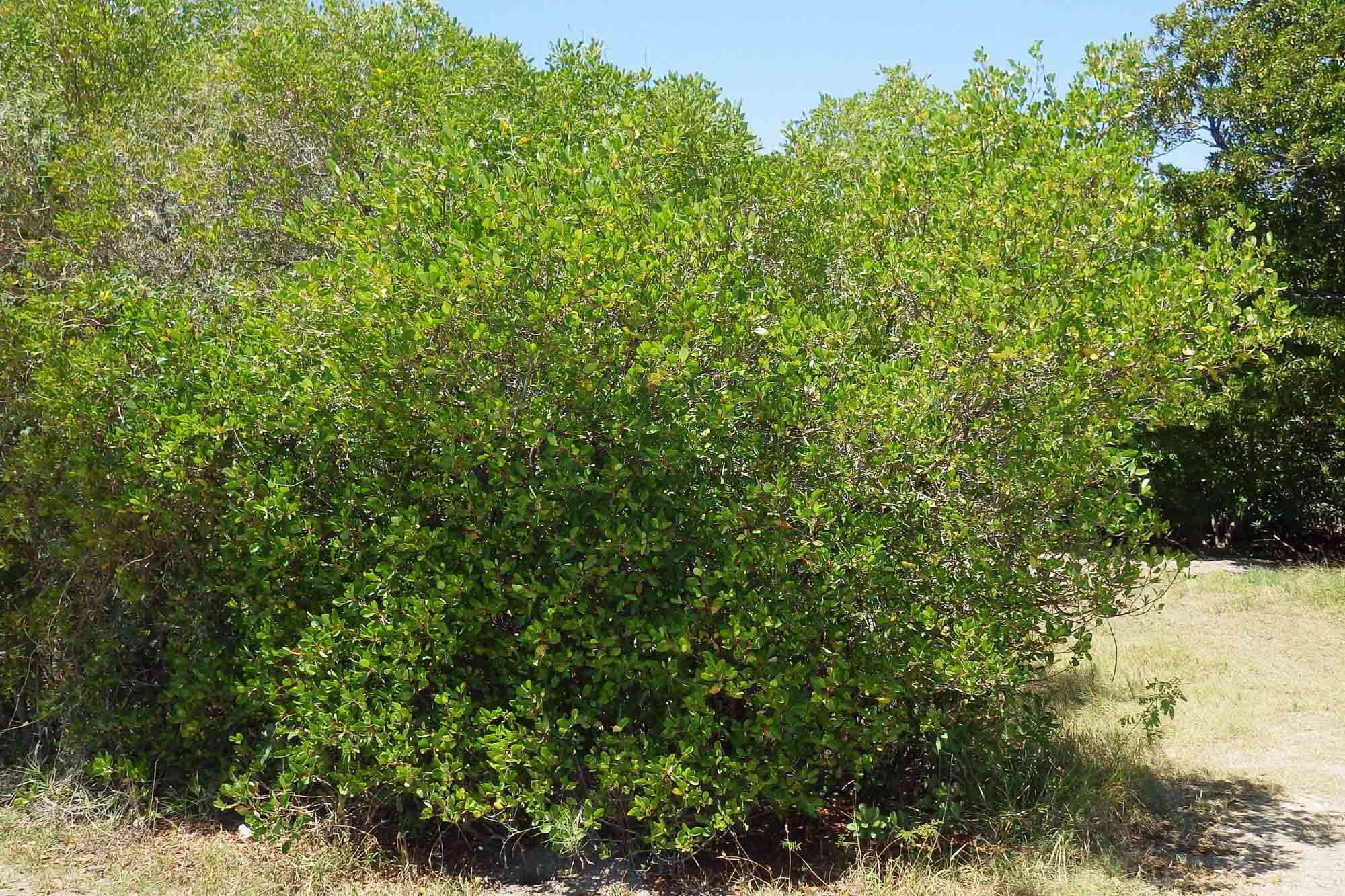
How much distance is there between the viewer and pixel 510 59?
341 inches

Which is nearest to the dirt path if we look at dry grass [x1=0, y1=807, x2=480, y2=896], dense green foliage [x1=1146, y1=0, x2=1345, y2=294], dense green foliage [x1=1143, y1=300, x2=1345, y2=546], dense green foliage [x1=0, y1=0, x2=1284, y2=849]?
dense green foliage [x1=0, y1=0, x2=1284, y2=849]

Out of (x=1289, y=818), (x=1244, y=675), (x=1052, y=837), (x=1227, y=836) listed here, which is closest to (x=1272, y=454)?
(x=1244, y=675)

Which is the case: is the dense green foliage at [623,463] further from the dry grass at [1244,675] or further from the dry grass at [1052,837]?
the dry grass at [1244,675]

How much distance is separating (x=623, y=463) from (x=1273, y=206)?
41.5 feet

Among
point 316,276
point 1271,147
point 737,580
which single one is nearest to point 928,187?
point 737,580

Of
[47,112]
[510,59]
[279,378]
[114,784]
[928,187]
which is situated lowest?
[114,784]

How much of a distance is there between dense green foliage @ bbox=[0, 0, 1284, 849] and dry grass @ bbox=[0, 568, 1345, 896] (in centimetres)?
36

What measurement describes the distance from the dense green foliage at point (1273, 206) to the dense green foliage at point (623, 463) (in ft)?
28.6

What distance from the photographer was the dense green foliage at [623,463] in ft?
18.1

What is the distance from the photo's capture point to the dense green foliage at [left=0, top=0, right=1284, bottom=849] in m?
5.51

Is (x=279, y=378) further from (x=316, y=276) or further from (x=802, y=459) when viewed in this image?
(x=802, y=459)

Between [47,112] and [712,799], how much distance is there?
7122 mm

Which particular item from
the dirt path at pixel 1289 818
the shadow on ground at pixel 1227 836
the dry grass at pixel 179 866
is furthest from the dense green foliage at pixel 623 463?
the dirt path at pixel 1289 818

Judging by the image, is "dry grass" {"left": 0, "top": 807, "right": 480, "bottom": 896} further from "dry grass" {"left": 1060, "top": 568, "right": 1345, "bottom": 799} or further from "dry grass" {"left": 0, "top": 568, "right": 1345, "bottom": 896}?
"dry grass" {"left": 1060, "top": 568, "right": 1345, "bottom": 799}
